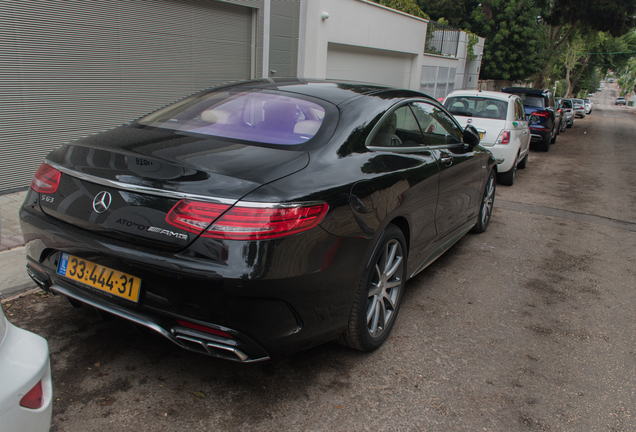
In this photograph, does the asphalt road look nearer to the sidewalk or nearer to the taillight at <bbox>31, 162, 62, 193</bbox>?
the sidewalk

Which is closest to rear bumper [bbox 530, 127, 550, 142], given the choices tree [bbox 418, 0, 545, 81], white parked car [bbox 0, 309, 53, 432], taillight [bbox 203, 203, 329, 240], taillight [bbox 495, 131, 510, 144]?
taillight [bbox 495, 131, 510, 144]

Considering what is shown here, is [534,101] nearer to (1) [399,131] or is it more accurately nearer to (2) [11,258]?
(1) [399,131]

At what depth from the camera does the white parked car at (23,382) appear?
1399 mm

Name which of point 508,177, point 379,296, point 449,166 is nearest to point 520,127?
point 508,177

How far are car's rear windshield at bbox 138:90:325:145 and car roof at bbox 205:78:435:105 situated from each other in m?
0.12

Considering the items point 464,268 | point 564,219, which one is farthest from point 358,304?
point 564,219

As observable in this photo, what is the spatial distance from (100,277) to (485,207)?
451 cm

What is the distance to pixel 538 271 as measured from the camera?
15.6ft

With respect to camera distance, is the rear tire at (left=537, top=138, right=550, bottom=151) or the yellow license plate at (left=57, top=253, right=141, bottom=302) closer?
the yellow license plate at (left=57, top=253, right=141, bottom=302)

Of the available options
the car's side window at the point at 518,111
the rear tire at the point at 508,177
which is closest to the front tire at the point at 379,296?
the rear tire at the point at 508,177

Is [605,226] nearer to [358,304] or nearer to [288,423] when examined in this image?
[358,304]

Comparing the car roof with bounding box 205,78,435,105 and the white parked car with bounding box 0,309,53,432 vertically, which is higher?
the car roof with bounding box 205,78,435,105

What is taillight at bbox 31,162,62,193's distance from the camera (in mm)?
2543

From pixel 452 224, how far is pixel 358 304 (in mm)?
1859
